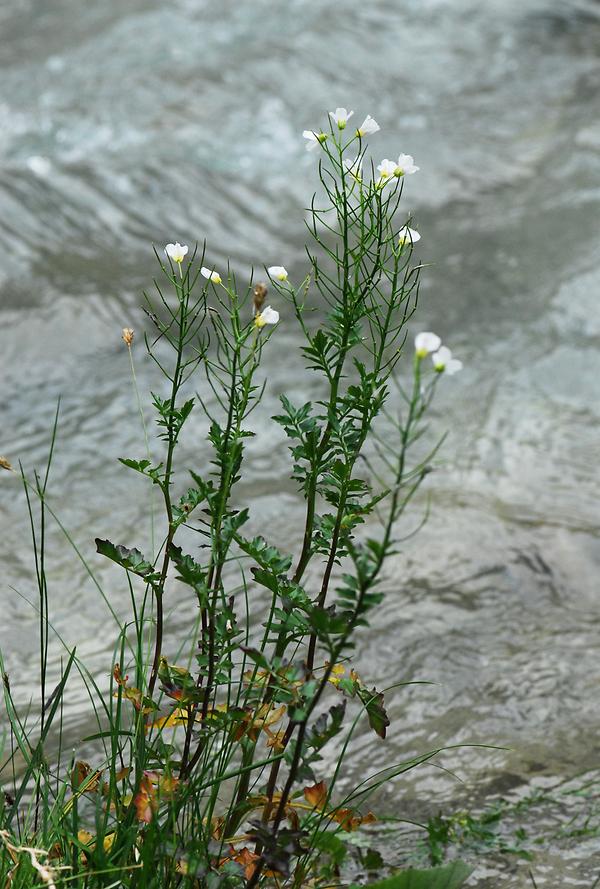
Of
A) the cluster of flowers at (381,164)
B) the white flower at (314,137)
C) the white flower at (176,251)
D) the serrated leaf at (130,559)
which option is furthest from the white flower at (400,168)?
the serrated leaf at (130,559)

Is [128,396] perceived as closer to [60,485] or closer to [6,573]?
[60,485]

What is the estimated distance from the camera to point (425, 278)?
5.15 metres

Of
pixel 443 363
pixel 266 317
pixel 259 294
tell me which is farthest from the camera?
pixel 266 317

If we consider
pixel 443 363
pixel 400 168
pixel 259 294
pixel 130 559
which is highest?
pixel 400 168

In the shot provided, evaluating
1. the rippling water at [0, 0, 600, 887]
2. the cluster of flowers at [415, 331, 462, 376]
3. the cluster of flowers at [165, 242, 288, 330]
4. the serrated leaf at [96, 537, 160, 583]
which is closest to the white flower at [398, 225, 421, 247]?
the cluster of flowers at [165, 242, 288, 330]

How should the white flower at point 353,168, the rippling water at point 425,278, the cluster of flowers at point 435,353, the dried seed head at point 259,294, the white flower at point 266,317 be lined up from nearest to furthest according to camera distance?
the cluster of flowers at point 435,353
the dried seed head at point 259,294
the white flower at point 266,317
the white flower at point 353,168
the rippling water at point 425,278

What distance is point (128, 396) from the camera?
4.16 meters

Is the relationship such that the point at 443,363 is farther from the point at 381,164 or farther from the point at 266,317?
the point at 381,164

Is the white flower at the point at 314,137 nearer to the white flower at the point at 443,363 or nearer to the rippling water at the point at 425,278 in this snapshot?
the white flower at the point at 443,363

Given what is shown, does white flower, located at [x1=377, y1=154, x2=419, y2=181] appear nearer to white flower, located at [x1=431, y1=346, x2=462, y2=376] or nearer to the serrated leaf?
white flower, located at [x1=431, y1=346, x2=462, y2=376]

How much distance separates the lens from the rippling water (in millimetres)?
2797

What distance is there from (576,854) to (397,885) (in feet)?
1.64

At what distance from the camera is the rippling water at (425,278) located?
9.18 ft

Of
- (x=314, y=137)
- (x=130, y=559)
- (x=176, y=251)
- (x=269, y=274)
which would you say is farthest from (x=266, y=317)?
(x=130, y=559)
